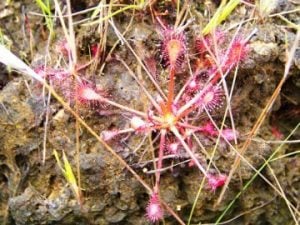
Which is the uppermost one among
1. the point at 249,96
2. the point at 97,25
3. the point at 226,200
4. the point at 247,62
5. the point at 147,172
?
the point at 97,25

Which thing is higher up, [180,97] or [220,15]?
[220,15]

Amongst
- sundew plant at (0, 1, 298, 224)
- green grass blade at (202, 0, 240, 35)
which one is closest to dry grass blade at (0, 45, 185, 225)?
sundew plant at (0, 1, 298, 224)

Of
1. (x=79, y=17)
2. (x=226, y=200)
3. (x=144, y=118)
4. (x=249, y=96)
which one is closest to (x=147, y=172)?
(x=144, y=118)

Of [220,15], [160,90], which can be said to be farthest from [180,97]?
[220,15]

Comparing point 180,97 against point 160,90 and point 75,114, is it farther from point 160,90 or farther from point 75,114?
point 75,114

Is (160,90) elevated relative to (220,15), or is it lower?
lower

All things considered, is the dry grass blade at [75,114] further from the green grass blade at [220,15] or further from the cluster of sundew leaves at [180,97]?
the green grass blade at [220,15]

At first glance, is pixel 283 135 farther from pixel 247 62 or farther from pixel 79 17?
pixel 79 17

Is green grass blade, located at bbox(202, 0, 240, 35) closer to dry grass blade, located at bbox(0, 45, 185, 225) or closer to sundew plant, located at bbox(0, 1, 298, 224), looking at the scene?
sundew plant, located at bbox(0, 1, 298, 224)

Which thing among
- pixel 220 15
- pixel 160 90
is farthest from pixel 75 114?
pixel 220 15

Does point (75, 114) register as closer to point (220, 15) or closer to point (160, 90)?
point (160, 90)
